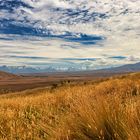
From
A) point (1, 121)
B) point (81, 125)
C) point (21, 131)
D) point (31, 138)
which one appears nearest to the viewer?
point (81, 125)

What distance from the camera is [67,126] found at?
14.0 ft

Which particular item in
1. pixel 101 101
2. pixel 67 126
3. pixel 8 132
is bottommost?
pixel 8 132

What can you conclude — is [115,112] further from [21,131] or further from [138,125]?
[21,131]

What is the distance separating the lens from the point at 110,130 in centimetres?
383

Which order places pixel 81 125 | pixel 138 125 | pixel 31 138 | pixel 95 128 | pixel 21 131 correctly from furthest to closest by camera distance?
pixel 21 131 → pixel 31 138 → pixel 81 125 → pixel 95 128 → pixel 138 125

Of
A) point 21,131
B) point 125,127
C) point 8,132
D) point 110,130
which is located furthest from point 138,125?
point 8,132

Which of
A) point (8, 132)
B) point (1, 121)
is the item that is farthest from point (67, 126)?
point (1, 121)

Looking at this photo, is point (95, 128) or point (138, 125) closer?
point (138, 125)

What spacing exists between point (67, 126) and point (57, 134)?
259mm

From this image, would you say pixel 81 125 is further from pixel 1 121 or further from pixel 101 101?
pixel 1 121

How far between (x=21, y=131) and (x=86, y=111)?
A: 1.63 metres

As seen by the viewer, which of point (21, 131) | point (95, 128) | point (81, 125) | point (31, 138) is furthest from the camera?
point (21, 131)

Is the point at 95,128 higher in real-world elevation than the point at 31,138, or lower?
higher

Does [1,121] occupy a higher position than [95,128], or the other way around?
[95,128]
